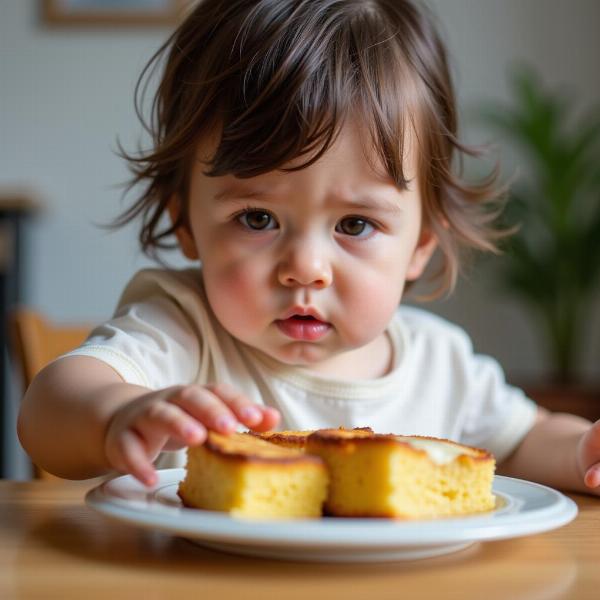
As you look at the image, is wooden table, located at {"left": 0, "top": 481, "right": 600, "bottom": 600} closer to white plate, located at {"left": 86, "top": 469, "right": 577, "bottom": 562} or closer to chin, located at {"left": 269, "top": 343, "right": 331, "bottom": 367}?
white plate, located at {"left": 86, "top": 469, "right": 577, "bottom": 562}

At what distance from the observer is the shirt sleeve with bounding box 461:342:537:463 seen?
Answer: 1.21 meters

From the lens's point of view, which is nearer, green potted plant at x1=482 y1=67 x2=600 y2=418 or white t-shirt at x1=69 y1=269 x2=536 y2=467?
white t-shirt at x1=69 y1=269 x2=536 y2=467

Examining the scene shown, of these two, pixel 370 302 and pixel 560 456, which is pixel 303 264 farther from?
pixel 560 456

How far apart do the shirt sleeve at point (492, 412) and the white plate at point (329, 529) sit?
20.8 inches

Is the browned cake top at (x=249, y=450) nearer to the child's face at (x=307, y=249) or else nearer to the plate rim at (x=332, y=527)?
the plate rim at (x=332, y=527)

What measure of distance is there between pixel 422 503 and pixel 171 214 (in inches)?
27.0

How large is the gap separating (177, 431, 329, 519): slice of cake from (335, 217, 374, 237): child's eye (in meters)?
0.42

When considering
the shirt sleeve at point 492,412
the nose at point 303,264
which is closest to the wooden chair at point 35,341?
the nose at point 303,264

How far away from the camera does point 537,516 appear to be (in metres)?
0.62

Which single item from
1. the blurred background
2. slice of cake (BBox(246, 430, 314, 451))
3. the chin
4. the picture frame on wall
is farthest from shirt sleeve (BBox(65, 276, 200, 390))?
the picture frame on wall

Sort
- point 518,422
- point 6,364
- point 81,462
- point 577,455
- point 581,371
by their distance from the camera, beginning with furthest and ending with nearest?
1. point 581,371
2. point 6,364
3. point 518,422
4. point 577,455
5. point 81,462

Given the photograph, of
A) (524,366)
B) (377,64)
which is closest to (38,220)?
(524,366)

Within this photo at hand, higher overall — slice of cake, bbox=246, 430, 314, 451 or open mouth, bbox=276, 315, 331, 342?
open mouth, bbox=276, 315, 331, 342

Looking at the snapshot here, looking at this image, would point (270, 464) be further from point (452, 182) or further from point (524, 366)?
point (524, 366)
